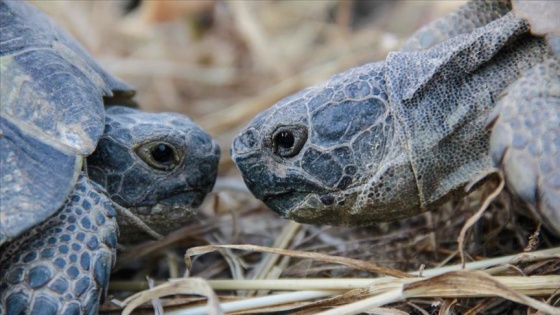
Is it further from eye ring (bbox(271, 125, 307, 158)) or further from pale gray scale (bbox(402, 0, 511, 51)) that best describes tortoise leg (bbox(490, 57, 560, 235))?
eye ring (bbox(271, 125, 307, 158))

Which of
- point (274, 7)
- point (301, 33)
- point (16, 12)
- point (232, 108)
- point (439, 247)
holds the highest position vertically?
point (274, 7)

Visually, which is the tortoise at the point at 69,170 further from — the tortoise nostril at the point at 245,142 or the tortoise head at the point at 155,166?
the tortoise nostril at the point at 245,142

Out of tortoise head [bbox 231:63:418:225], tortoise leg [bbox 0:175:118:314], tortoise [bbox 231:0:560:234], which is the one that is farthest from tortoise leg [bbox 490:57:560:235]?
tortoise leg [bbox 0:175:118:314]

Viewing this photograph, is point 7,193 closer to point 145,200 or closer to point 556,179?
point 145,200

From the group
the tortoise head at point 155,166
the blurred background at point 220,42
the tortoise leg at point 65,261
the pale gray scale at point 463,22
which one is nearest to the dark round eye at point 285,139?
the tortoise head at point 155,166

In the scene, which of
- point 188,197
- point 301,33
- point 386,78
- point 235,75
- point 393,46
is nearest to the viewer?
point 386,78

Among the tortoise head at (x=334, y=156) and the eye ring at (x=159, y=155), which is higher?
the eye ring at (x=159, y=155)

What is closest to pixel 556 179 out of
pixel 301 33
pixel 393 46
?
pixel 393 46
